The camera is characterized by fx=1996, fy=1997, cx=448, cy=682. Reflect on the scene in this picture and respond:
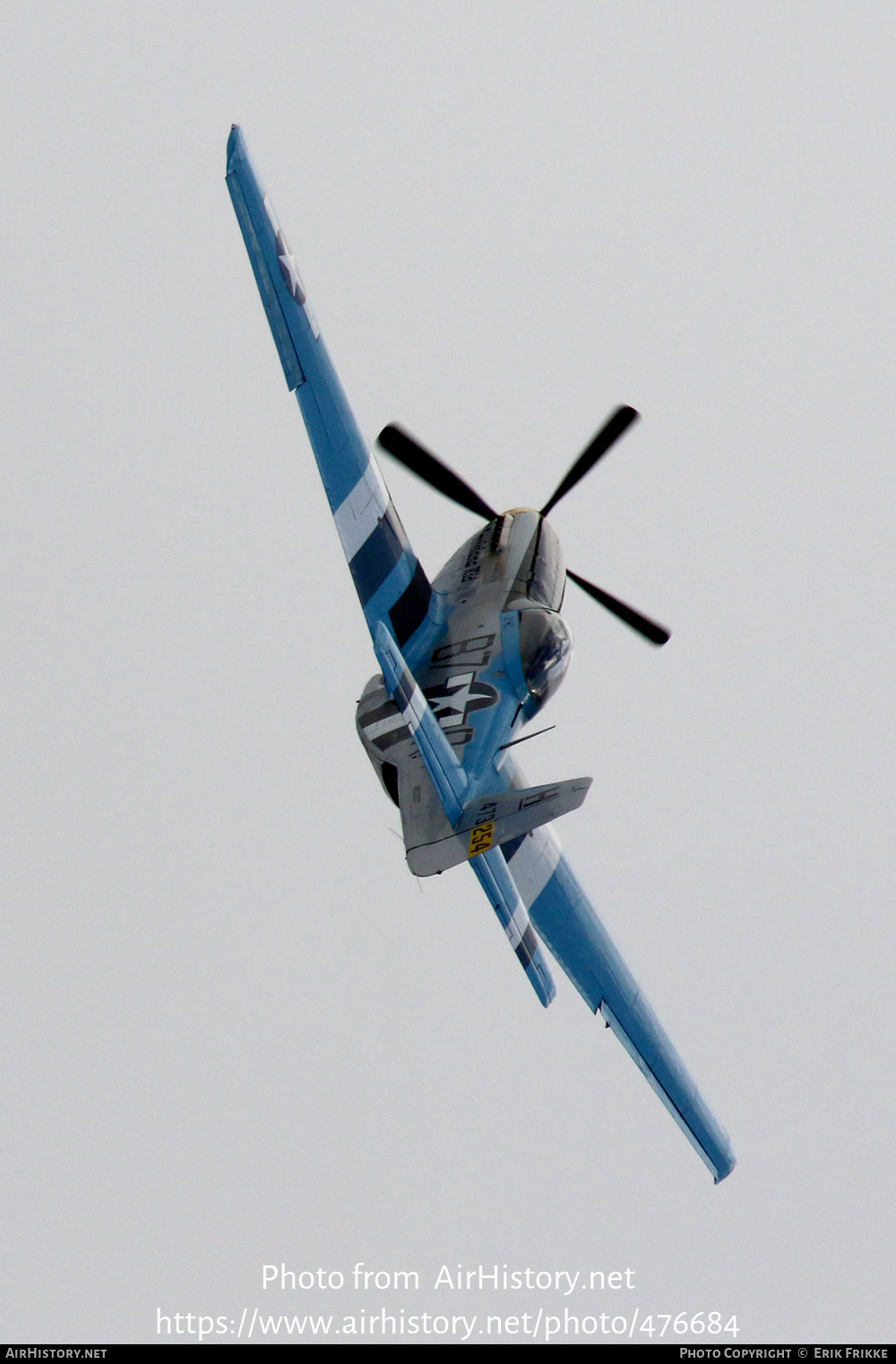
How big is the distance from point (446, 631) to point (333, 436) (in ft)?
10.3

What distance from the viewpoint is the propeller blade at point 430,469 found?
27.7 m

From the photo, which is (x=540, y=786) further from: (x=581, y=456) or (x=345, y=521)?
(x=581, y=456)

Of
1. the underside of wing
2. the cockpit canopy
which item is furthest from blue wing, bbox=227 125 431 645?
the underside of wing

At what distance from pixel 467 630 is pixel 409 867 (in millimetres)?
4251

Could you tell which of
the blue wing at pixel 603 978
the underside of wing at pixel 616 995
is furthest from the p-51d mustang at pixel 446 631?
the underside of wing at pixel 616 995

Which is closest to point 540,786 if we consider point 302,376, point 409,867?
point 409,867

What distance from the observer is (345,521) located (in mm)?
26500

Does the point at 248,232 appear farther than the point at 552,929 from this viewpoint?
No

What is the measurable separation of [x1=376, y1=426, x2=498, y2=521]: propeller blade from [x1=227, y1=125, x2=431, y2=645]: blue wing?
121cm

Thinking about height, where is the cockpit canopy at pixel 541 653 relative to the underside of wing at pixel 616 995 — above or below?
above

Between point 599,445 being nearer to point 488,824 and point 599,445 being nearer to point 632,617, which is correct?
point 632,617

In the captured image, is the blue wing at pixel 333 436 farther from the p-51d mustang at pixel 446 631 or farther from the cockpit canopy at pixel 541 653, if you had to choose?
the cockpit canopy at pixel 541 653

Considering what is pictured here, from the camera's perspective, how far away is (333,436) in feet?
85.5

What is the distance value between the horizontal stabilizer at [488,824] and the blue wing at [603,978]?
5.73 meters
